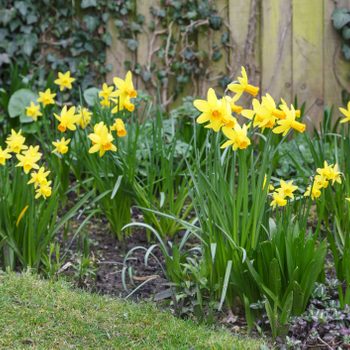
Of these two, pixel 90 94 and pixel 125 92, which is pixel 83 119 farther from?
pixel 90 94

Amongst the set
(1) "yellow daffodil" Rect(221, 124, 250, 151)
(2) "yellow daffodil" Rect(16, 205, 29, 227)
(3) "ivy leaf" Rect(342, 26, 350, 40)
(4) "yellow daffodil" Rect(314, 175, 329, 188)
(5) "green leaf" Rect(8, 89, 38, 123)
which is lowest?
(2) "yellow daffodil" Rect(16, 205, 29, 227)

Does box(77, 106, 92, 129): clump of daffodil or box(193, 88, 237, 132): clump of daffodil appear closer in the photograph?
box(193, 88, 237, 132): clump of daffodil

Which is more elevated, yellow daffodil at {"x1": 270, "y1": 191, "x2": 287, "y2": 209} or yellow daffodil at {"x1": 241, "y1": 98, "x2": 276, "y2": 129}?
yellow daffodil at {"x1": 241, "y1": 98, "x2": 276, "y2": 129}

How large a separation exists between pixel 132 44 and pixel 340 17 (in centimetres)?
157

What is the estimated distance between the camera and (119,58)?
5.73 m

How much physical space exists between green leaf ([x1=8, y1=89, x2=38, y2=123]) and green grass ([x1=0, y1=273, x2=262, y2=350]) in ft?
7.50

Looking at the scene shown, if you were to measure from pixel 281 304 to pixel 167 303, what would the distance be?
0.55 meters

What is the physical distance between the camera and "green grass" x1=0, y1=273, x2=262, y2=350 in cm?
282

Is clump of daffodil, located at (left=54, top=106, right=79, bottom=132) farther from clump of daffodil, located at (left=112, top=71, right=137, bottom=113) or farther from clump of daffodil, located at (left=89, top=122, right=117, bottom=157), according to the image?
clump of daffodil, located at (left=89, top=122, right=117, bottom=157)

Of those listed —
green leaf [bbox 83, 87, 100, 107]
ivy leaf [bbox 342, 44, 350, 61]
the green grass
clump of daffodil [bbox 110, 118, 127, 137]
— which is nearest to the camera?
the green grass

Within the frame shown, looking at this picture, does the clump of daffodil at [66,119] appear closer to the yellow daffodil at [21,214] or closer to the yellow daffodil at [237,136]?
the yellow daffodil at [21,214]

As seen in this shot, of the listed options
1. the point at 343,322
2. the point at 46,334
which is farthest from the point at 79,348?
the point at 343,322

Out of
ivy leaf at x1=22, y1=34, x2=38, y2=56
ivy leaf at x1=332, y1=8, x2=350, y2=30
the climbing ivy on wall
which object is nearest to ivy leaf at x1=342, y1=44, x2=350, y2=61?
ivy leaf at x1=332, y1=8, x2=350, y2=30

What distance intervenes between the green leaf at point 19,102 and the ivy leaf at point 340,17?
228 centimetres
